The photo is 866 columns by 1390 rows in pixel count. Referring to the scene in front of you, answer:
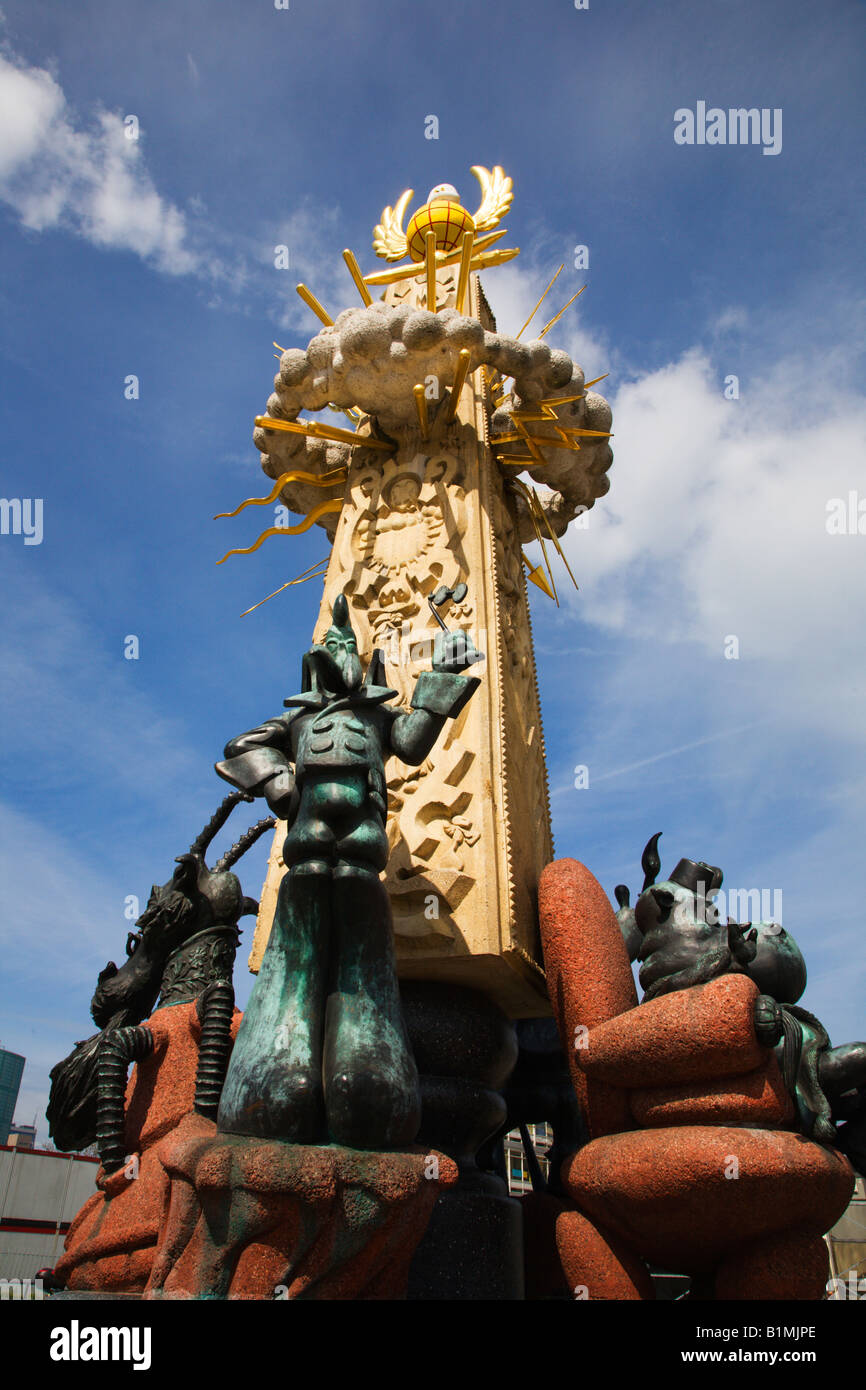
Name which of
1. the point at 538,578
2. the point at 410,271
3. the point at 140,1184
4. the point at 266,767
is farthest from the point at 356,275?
the point at 140,1184

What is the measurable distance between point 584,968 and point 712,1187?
1045 millimetres

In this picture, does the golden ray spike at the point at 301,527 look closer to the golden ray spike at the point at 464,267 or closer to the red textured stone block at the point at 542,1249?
the golden ray spike at the point at 464,267

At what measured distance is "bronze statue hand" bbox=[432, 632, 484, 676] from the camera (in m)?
3.80

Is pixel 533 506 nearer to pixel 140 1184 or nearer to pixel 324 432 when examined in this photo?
pixel 324 432

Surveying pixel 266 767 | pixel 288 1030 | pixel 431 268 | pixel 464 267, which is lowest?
pixel 288 1030

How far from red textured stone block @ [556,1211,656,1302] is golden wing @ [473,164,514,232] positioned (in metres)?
6.83

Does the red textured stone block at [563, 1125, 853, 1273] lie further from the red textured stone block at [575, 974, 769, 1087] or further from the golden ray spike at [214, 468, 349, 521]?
the golden ray spike at [214, 468, 349, 521]

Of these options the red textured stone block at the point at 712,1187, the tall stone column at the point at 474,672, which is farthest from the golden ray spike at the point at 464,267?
the red textured stone block at the point at 712,1187

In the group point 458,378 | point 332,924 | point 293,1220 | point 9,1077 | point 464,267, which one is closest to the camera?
point 293,1220

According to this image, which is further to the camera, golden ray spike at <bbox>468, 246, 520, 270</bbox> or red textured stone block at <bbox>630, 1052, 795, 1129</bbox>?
golden ray spike at <bbox>468, 246, 520, 270</bbox>

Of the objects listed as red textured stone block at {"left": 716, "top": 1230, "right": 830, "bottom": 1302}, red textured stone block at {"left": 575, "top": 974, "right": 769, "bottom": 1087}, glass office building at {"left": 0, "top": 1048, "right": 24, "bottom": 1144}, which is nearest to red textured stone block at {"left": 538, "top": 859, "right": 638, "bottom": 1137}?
red textured stone block at {"left": 575, "top": 974, "right": 769, "bottom": 1087}

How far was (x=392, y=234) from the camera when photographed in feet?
24.2

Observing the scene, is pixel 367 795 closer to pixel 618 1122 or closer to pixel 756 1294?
pixel 618 1122
